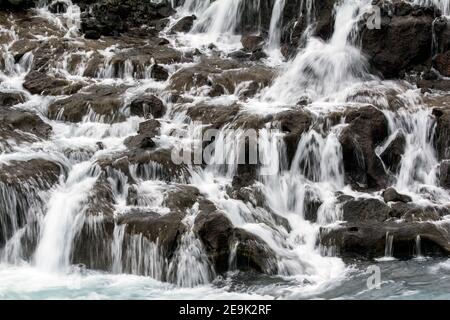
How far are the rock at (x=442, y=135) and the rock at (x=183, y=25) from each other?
10.4 m

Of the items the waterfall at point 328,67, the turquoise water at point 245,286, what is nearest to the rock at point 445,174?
the turquoise water at point 245,286

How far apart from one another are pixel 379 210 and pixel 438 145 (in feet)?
9.76

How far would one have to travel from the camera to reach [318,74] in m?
18.4

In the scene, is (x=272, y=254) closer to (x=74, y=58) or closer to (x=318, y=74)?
(x=318, y=74)

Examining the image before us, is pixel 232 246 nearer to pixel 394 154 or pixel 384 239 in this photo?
pixel 384 239

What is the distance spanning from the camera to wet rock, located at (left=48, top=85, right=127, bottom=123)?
56.7 feet

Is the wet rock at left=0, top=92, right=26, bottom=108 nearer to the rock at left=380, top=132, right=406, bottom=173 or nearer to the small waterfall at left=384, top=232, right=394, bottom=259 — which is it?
the rock at left=380, top=132, right=406, bottom=173

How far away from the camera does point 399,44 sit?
1870cm

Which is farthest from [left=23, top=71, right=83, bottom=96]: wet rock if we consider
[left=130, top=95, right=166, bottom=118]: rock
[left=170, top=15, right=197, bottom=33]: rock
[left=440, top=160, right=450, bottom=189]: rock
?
[left=440, top=160, right=450, bottom=189]: rock

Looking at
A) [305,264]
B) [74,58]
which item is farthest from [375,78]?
[74,58]

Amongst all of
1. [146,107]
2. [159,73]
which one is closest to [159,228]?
[146,107]

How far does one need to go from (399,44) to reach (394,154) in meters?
4.51

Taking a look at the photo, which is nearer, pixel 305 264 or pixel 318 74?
pixel 305 264

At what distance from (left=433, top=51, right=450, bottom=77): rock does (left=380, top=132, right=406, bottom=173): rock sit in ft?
12.9
